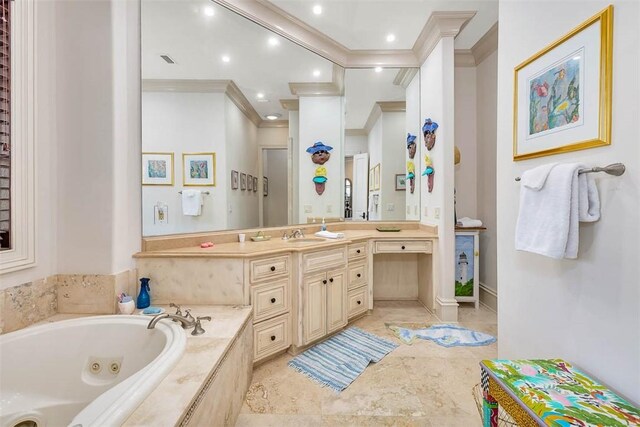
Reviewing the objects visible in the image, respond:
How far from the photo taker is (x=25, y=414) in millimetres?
1224

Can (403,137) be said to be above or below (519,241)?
above

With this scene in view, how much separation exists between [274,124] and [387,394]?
8.27 ft

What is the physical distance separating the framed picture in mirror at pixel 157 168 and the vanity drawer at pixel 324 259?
1214mm

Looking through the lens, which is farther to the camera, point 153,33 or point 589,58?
point 153,33

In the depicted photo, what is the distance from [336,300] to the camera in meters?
2.43

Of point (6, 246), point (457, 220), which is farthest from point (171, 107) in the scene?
point (457, 220)

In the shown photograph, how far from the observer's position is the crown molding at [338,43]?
2.45 m

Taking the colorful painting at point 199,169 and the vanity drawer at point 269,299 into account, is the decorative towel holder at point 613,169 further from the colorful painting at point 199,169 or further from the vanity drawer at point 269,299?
the colorful painting at point 199,169

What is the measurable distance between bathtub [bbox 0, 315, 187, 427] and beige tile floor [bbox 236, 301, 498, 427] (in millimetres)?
686

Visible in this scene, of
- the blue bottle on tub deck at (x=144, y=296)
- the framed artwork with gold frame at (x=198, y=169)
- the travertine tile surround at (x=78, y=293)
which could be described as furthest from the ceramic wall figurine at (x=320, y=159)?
the travertine tile surround at (x=78, y=293)

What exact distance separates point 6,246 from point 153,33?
1.63m

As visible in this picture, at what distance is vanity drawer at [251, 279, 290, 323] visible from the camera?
1895 millimetres

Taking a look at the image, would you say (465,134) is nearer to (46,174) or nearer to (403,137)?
(403,137)

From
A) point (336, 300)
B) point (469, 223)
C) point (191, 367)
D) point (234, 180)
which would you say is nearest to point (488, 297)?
point (469, 223)
